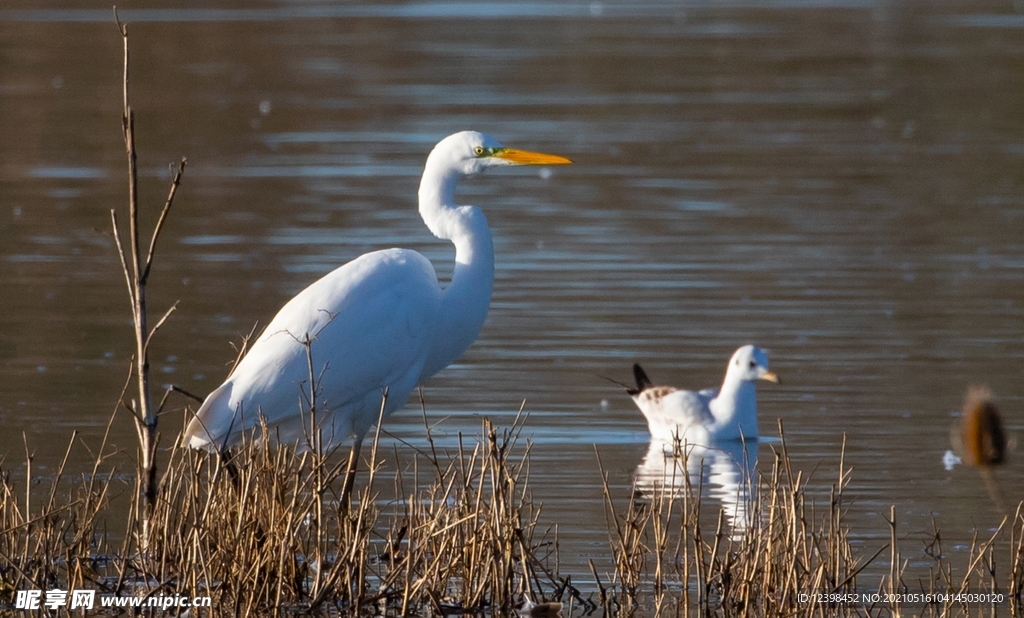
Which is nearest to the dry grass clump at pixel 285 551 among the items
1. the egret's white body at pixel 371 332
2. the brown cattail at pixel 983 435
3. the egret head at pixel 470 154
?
the egret's white body at pixel 371 332

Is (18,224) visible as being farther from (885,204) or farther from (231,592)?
(231,592)

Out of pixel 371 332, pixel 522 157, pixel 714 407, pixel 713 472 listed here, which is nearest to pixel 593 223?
pixel 714 407

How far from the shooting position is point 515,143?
58.4ft

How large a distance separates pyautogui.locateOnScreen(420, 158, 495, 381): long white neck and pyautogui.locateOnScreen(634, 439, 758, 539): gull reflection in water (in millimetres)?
968

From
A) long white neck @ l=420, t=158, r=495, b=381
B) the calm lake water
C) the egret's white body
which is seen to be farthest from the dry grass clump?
long white neck @ l=420, t=158, r=495, b=381

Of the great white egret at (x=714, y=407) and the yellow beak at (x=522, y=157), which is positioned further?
the great white egret at (x=714, y=407)

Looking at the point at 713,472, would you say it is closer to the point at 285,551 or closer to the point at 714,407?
the point at 714,407

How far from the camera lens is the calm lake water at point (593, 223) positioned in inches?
337

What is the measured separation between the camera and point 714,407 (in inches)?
340

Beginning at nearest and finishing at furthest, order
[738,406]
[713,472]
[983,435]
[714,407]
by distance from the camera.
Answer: [983,435] → [713,472] → [738,406] → [714,407]

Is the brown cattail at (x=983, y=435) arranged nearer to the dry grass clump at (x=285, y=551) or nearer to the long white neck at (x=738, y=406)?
the long white neck at (x=738, y=406)

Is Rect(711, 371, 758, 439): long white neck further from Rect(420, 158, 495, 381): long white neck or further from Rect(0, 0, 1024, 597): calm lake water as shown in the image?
Rect(420, 158, 495, 381): long white neck

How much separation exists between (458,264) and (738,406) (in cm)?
202

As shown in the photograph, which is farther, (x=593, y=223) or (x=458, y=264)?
(x=593, y=223)
